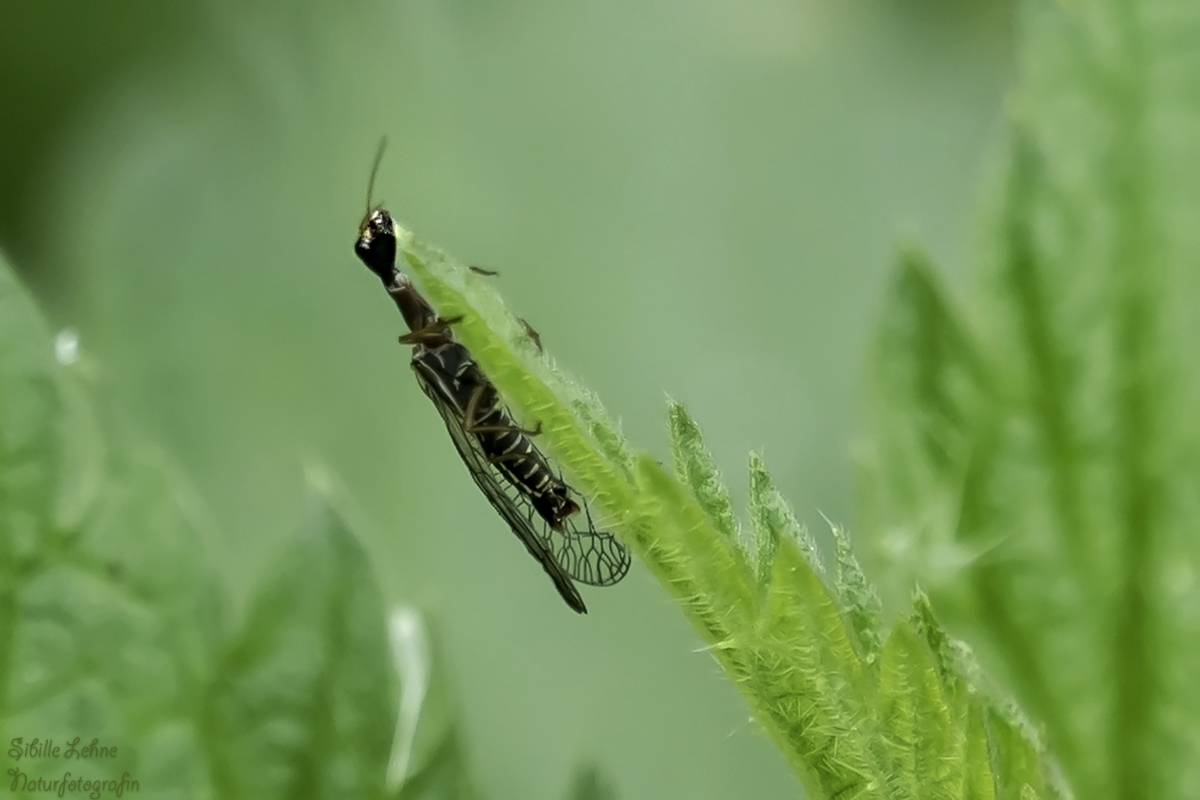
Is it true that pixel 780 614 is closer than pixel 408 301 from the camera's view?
Yes

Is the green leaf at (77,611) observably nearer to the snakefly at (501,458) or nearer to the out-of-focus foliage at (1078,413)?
the snakefly at (501,458)

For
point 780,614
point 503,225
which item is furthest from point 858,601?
point 503,225

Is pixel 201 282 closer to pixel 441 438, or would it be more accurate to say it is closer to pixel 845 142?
pixel 441 438

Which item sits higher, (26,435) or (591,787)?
(26,435)

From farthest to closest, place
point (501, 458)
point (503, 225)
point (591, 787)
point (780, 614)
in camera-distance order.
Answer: point (503, 225), point (501, 458), point (591, 787), point (780, 614)

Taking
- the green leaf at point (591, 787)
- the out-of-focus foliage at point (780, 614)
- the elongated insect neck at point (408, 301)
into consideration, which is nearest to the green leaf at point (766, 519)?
the out-of-focus foliage at point (780, 614)

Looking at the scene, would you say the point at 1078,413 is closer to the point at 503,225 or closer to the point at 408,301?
the point at 408,301
